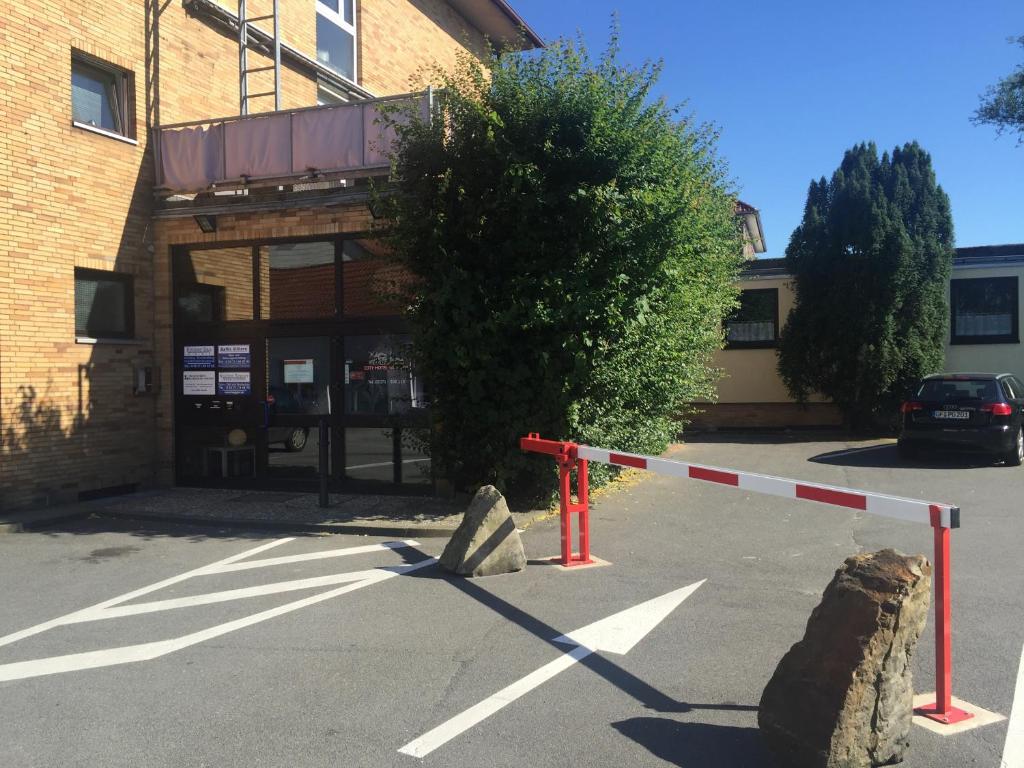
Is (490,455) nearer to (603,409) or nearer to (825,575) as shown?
(603,409)

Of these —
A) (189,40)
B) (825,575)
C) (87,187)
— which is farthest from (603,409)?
(189,40)

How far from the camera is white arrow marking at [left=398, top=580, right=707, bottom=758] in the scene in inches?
146

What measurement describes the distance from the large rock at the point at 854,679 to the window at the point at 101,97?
1053cm

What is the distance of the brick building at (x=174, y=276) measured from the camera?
9734 mm

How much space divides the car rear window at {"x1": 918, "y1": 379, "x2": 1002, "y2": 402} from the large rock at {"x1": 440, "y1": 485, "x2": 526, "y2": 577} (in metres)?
9.09

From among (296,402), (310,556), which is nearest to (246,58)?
(296,402)

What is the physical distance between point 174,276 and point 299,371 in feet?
8.16

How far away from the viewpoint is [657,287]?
902 centimetres

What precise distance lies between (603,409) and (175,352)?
6083 mm

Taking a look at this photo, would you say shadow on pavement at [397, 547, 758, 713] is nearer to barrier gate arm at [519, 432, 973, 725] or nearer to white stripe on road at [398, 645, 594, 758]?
white stripe on road at [398, 645, 594, 758]

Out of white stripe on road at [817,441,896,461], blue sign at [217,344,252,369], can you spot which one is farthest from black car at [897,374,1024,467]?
blue sign at [217,344,252,369]

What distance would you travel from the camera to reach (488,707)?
4008 mm

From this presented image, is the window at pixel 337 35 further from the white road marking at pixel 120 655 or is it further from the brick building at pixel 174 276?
the white road marking at pixel 120 655

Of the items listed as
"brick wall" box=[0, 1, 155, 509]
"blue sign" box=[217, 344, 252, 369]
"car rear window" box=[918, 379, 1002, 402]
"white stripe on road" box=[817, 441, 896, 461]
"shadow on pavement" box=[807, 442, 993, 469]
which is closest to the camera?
"brick wall" box=[0, 1, 155, 509]
